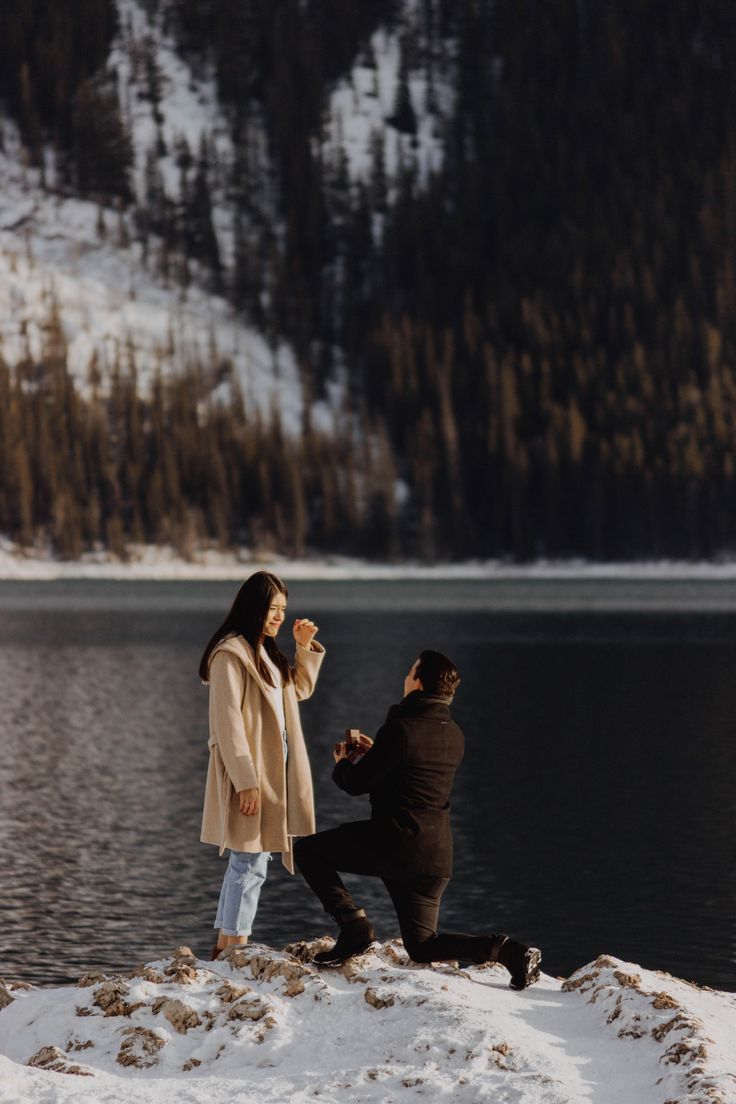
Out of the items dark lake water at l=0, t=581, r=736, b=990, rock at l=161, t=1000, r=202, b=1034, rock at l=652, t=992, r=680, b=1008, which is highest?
rock at l=652, t=992, r=680, b=1008

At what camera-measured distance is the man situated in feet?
38.4

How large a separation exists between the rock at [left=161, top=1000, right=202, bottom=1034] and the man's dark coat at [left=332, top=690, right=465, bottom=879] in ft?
5.79

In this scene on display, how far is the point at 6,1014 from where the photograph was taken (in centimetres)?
1151

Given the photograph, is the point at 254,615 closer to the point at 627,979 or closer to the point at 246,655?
the point at 246,655

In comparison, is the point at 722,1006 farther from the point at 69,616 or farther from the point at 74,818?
the point at 69,616

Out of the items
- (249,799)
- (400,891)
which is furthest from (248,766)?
(400,891)

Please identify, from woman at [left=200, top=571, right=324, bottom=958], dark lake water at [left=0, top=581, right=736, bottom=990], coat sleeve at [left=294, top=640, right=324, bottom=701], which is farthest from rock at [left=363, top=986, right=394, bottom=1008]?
dark lake water at [left=0, top=581, right=736, bottom=990]

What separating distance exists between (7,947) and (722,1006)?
982 cm

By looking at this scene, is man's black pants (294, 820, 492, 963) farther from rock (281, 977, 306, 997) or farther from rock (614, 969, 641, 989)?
rock (614, 969, 641, 989)

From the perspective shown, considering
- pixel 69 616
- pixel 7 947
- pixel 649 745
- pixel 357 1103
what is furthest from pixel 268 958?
pixel 69 616

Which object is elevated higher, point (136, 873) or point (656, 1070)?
point (656, 1070)

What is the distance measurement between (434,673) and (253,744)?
4.52 ft

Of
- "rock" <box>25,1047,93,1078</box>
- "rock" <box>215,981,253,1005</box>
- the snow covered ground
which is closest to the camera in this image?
the snow covered ground

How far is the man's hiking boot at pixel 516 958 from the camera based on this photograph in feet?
38.2
